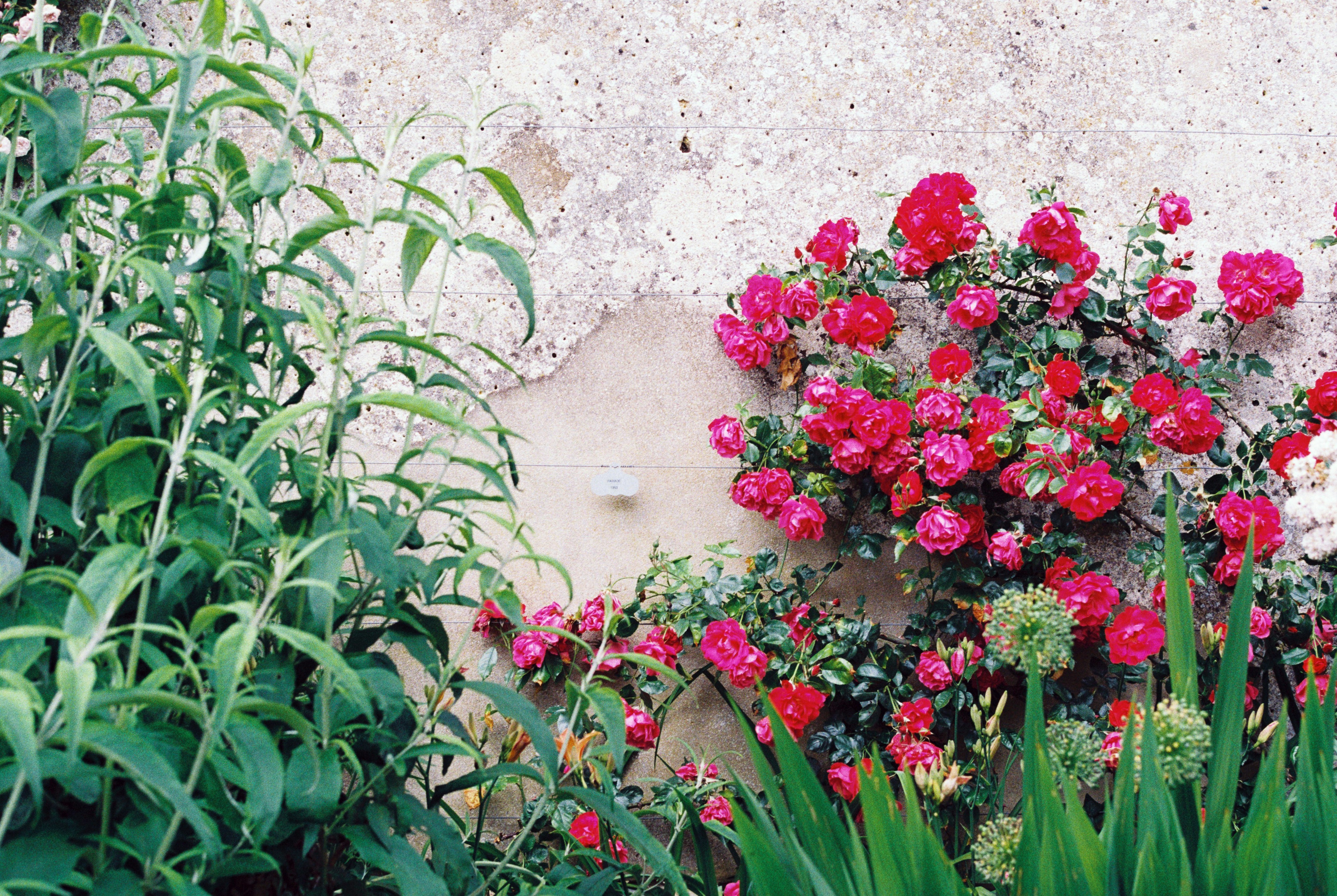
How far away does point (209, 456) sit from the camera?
0.68 m

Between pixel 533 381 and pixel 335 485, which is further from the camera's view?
pixel 533 381

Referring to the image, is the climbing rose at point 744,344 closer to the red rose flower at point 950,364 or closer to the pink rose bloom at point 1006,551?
the red rose flower at point 950,364

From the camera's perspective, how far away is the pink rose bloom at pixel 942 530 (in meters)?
1.74

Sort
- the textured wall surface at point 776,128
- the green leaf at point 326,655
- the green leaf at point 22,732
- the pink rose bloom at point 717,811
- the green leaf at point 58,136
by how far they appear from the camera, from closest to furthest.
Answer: the green leaf at point 22,732 < the green leaf at point 326,655 < the green leaf at point 58,136 < the pink rose bloom at point 717,811 < the textured wall surface at point 776,128

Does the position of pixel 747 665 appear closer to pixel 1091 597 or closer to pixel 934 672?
pixel 934 672

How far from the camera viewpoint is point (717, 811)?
1.70m

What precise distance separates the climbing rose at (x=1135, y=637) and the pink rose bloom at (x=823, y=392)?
2.27 feet

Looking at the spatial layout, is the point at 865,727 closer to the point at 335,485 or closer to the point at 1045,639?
the point at 1045,639

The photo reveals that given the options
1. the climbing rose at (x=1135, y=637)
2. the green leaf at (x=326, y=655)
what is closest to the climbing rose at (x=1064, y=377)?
the climbing rose at (x=1135, y=637)

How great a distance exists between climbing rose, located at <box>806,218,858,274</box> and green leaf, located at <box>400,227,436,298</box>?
3.69 feet

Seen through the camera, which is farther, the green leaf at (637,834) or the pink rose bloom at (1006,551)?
the pink rose bloom at (1006,551)

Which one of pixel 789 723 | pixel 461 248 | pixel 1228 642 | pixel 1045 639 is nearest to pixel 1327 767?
pixel 1228 642

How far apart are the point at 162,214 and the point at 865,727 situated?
60.7 inches

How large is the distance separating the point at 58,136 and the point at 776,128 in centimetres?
152
